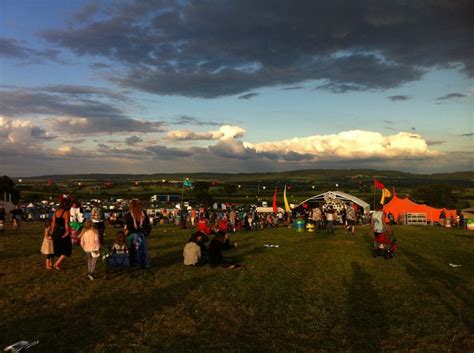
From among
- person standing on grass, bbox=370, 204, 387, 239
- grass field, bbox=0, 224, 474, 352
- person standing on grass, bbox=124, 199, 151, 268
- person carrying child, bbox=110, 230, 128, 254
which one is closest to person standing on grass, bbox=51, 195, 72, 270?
grass field, bbox=0, 224, 474, 352

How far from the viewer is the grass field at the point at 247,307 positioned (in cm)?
666

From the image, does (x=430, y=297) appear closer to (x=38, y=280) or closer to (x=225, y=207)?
(x=38, y=280)

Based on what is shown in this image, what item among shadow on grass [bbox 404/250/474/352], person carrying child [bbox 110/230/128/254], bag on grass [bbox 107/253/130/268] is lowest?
shadow on grass [bbox 404/250/474/352]

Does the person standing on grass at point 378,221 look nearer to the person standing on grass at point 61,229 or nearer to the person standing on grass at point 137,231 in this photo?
the person standing on grass at point 137,231

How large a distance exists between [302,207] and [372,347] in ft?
144

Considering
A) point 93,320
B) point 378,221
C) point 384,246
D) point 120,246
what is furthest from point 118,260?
point 384,246

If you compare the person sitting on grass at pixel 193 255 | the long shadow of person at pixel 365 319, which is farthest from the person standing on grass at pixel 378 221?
the person sitting on grass at pixel 193 255

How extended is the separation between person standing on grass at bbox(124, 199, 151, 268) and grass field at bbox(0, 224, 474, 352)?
0.42 meters

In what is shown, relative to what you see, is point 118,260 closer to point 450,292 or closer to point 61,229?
point 61,229

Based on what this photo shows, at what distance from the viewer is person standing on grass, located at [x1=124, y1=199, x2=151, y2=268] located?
12148mm

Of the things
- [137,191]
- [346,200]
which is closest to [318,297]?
[346,200]

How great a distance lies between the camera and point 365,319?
25.9ft

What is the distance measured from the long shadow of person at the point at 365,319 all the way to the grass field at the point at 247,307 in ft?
0.07

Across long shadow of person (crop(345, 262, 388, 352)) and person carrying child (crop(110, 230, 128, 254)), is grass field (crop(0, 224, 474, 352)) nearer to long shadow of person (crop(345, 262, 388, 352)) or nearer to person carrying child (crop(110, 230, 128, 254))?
long shadow of person (crop(345, 262, 388, 352))
